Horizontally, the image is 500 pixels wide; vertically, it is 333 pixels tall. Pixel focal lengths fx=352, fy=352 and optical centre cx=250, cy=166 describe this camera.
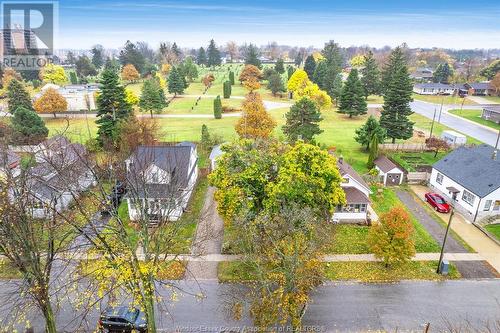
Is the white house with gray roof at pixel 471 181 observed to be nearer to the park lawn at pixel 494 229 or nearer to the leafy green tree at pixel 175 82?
the park lawn at pixel 494 229

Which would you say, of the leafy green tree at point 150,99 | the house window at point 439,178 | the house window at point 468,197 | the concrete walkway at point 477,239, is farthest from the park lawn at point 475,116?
the leafy green tree at point 150,99

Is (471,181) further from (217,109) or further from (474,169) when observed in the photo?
(217,109)

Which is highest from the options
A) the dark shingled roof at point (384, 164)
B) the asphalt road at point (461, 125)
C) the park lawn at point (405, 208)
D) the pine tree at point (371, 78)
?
the pine tree at point (371, 78)

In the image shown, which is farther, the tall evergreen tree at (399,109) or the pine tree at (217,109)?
the pine tree at (217,109)

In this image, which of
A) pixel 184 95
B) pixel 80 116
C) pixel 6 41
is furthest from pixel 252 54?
pixel 6 41

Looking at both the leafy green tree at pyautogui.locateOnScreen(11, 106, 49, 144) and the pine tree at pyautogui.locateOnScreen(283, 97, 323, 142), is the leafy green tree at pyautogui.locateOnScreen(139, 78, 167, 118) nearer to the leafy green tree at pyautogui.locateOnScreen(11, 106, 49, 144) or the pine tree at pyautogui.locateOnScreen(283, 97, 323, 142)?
the leafy green tree at pyautogui.locateOnScreen(11, 106, 49, 144)

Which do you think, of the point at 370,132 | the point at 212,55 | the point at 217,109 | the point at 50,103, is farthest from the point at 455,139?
the point at 212,55

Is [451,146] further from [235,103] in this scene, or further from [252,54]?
[252,54]
